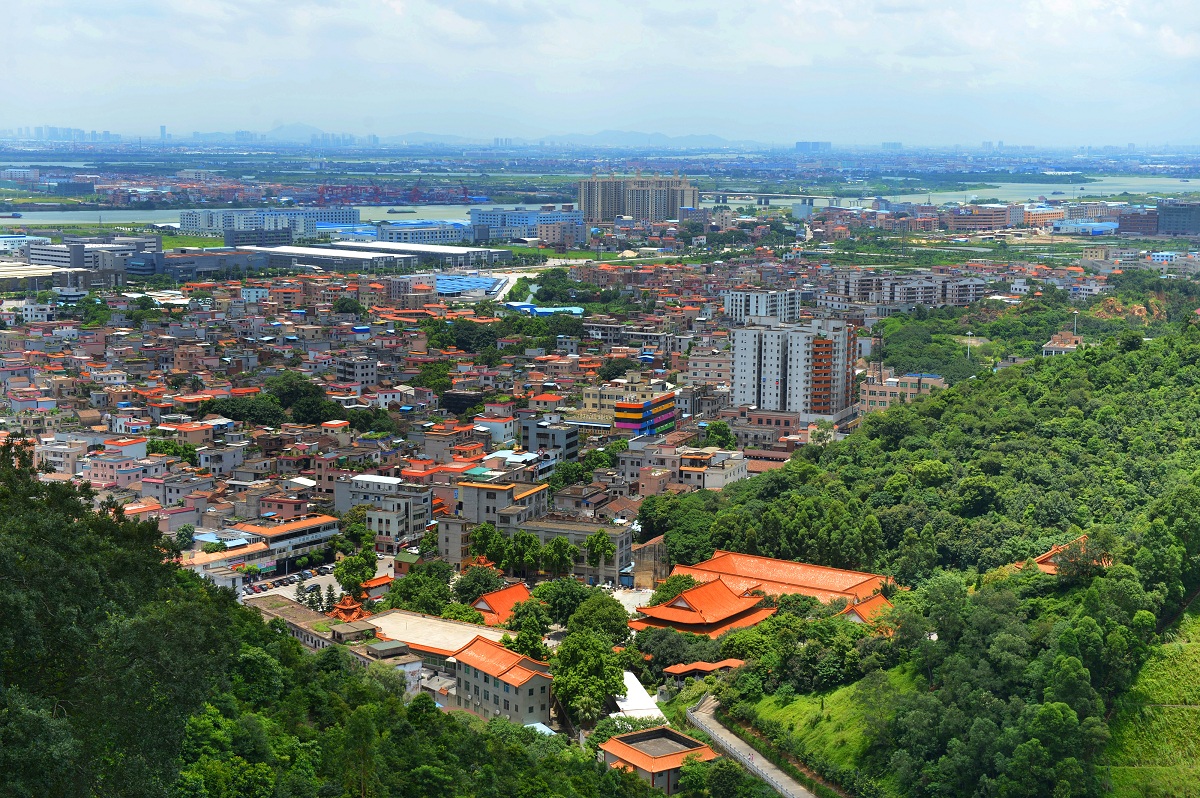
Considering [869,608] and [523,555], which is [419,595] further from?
[869,608]

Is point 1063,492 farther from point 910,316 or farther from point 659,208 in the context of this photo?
point 659,208

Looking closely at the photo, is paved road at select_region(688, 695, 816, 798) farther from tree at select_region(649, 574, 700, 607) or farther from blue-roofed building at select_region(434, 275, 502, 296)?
blue-roofed building at select_region(434, 275, 502, 296)

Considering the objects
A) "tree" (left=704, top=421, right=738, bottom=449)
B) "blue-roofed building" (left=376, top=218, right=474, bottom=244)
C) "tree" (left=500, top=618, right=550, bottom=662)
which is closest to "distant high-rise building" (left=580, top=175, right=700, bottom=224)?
"blue-roofed building" (left=376, top=218, right=474, bottom=244)

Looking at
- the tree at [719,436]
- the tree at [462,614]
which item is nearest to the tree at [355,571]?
the tree at [462,614]

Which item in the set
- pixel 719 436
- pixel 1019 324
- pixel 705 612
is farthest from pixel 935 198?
pixel 705 612

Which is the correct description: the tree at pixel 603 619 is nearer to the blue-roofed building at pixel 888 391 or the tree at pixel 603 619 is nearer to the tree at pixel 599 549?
the tree at pixel 599 549
